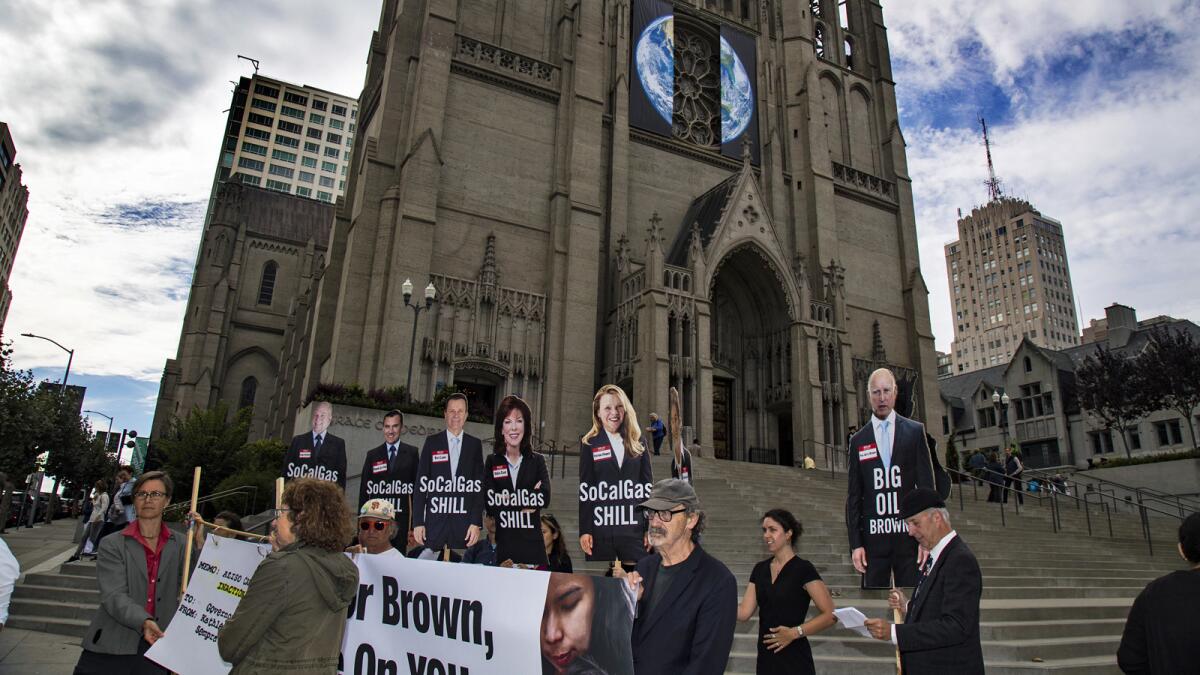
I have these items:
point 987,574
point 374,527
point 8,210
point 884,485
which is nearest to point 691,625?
point 374,527

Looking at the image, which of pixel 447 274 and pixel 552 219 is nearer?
pixel 447 274

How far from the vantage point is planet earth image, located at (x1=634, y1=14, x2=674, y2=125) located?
30.7 meters

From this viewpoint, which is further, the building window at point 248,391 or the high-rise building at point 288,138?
the high-rise building at point 288,138

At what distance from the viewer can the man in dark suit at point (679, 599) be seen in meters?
3.25

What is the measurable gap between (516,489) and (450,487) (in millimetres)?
1158

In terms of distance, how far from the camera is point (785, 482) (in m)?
19.6

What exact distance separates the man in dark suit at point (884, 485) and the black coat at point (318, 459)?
225 inches

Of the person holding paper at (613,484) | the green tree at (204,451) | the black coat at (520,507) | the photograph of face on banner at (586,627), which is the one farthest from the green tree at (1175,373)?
the green tree at (204,451)

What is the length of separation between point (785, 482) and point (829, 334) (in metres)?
10.6

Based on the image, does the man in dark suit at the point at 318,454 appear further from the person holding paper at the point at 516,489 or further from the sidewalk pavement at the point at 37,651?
the sidewalk pavement at the point at 37,651

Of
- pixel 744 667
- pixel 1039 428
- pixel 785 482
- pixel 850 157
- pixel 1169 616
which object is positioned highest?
pixel 850 157

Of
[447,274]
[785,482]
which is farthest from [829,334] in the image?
[447,274]

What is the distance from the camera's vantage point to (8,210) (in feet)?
307

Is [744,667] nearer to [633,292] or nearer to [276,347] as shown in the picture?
[633,292]
